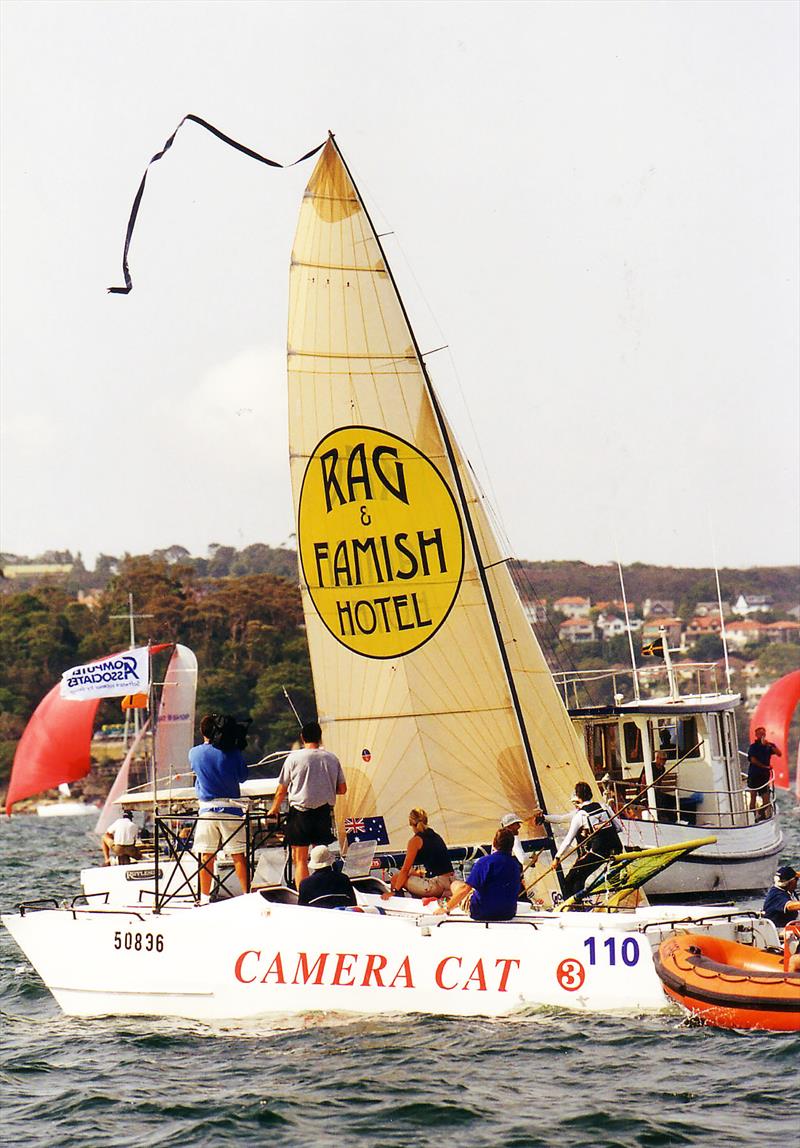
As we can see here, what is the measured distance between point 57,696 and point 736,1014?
25245 millimetres

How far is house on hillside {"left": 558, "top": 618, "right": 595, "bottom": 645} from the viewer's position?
139087 millimetres

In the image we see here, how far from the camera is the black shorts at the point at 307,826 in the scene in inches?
495

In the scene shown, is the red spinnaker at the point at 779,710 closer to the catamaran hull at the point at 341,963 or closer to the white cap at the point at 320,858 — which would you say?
the white cap at the point at 320,858

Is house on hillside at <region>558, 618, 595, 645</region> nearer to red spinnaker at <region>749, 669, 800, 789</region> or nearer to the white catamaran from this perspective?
red spinnaker at <region>749, 669, 800, 789</region>

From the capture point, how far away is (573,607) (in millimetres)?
147000

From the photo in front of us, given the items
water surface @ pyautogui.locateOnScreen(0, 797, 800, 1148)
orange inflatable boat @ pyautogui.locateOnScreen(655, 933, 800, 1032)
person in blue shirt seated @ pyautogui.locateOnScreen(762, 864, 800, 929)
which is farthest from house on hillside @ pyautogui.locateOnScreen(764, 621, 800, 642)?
water surface @ pyautogui.locateOnScreen(0, 797, 800, 1148)

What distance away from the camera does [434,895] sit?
43.3ft

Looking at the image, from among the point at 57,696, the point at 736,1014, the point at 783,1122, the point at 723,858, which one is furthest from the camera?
the point at 57,696

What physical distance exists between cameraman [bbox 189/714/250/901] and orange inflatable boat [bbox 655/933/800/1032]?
12.1 feet

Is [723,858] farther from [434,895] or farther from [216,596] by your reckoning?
[216,596]

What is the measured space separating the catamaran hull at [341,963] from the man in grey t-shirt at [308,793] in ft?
2.35

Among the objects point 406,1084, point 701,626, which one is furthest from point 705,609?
point 406,1084

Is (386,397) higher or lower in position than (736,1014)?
higher

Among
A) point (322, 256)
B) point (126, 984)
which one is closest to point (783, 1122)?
point (126, 984)
